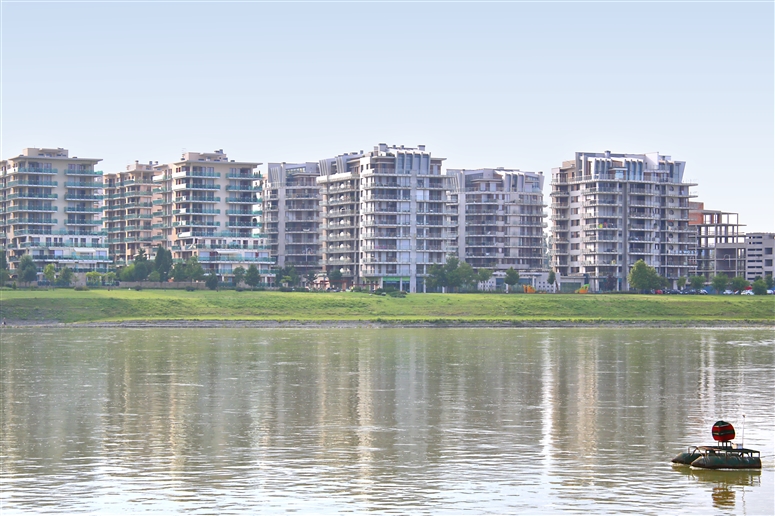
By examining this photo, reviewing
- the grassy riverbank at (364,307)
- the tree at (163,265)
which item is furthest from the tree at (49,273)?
the grassy riverbank at (364,307)

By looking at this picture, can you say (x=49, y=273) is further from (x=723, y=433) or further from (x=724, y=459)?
(x=724, y=459)

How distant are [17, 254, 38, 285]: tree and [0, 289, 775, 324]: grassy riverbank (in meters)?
16.6

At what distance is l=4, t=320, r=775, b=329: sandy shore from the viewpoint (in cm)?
14775

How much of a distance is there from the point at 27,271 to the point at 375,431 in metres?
143

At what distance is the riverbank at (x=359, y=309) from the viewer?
152863 mm

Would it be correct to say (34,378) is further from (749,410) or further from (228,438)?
(749,410)

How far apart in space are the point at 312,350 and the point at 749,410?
172ft

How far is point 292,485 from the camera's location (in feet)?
126

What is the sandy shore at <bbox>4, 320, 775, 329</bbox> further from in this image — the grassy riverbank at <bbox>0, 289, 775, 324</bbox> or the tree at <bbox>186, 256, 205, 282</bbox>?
the tree at <bbox>186, 256, 205, 282</bbox>

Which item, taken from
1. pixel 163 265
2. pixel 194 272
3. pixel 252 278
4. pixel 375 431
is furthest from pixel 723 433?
pixel 163 265

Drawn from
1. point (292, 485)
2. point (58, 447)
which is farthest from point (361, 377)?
point (292, 485)

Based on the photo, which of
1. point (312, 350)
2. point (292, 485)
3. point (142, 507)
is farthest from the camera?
point (312, 350)

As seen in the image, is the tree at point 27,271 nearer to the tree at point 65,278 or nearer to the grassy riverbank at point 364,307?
the tree at point 65,278

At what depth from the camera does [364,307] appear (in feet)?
557
